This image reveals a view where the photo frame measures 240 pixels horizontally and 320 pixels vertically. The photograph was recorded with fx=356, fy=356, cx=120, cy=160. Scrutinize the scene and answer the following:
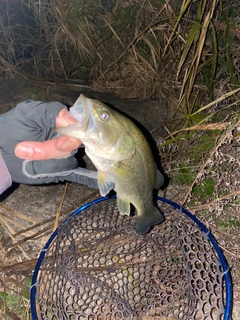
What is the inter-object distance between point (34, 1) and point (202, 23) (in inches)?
82.3

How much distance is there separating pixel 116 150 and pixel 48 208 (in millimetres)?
1478

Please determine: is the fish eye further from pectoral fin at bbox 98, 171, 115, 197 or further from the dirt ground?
the dirt ground

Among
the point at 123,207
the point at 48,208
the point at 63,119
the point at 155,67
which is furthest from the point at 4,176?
the point at 155,67

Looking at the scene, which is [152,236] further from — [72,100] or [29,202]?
[72,100]

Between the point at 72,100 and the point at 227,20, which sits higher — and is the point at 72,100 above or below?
below

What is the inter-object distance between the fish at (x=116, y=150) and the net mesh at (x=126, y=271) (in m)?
0.73

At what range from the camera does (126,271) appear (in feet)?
7.56

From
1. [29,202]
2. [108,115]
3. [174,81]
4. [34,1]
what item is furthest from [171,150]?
[34,1]

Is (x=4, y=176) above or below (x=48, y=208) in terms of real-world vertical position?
above

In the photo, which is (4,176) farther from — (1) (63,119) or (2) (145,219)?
(2) (145,219)

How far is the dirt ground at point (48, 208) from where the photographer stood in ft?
7.57

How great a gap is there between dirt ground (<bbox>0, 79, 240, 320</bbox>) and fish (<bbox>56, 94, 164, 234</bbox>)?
70cm

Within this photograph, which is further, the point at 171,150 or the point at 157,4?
the point at 157,4

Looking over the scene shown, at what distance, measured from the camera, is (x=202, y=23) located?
270cm
